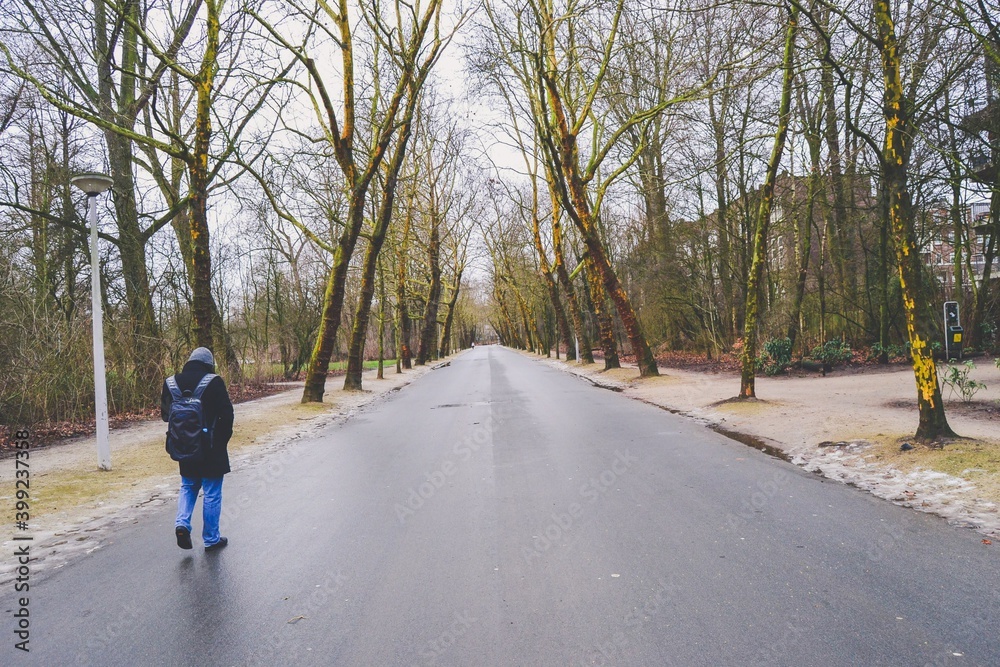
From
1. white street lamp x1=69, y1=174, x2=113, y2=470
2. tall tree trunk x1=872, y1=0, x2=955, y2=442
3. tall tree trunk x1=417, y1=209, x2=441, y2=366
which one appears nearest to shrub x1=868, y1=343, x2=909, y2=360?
tall tree trunk x1=872, y1=0, x2=955, y2=442

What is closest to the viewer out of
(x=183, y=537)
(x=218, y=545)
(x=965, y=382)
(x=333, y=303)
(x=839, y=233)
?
(x=183, y=537)

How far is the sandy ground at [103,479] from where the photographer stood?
18.3ft

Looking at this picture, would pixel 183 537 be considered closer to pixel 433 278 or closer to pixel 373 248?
pixel 373 248

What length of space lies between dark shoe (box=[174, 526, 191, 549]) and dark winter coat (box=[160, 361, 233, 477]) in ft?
1.43

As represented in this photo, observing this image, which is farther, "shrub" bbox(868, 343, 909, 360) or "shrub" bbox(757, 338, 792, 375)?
"shrub" bbox(757, 338, 792, 375)

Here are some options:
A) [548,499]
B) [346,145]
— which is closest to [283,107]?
[346,145]

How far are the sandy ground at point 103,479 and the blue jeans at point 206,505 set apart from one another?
3.34 feet

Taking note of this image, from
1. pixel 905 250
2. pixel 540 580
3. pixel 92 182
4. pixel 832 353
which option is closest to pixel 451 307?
pixel 832 353

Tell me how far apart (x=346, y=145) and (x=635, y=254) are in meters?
16.8

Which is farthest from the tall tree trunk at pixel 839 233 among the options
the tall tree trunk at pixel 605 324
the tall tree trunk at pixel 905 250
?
the tall tree trunk at pixel 905 250

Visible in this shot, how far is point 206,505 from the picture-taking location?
5082mm

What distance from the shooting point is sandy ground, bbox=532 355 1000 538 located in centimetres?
564

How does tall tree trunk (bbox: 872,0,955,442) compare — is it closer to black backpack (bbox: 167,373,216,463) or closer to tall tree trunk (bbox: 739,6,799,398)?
tall tree trunk (bbox: 739,6,799,398)

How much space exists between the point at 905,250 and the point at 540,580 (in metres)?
6.19
